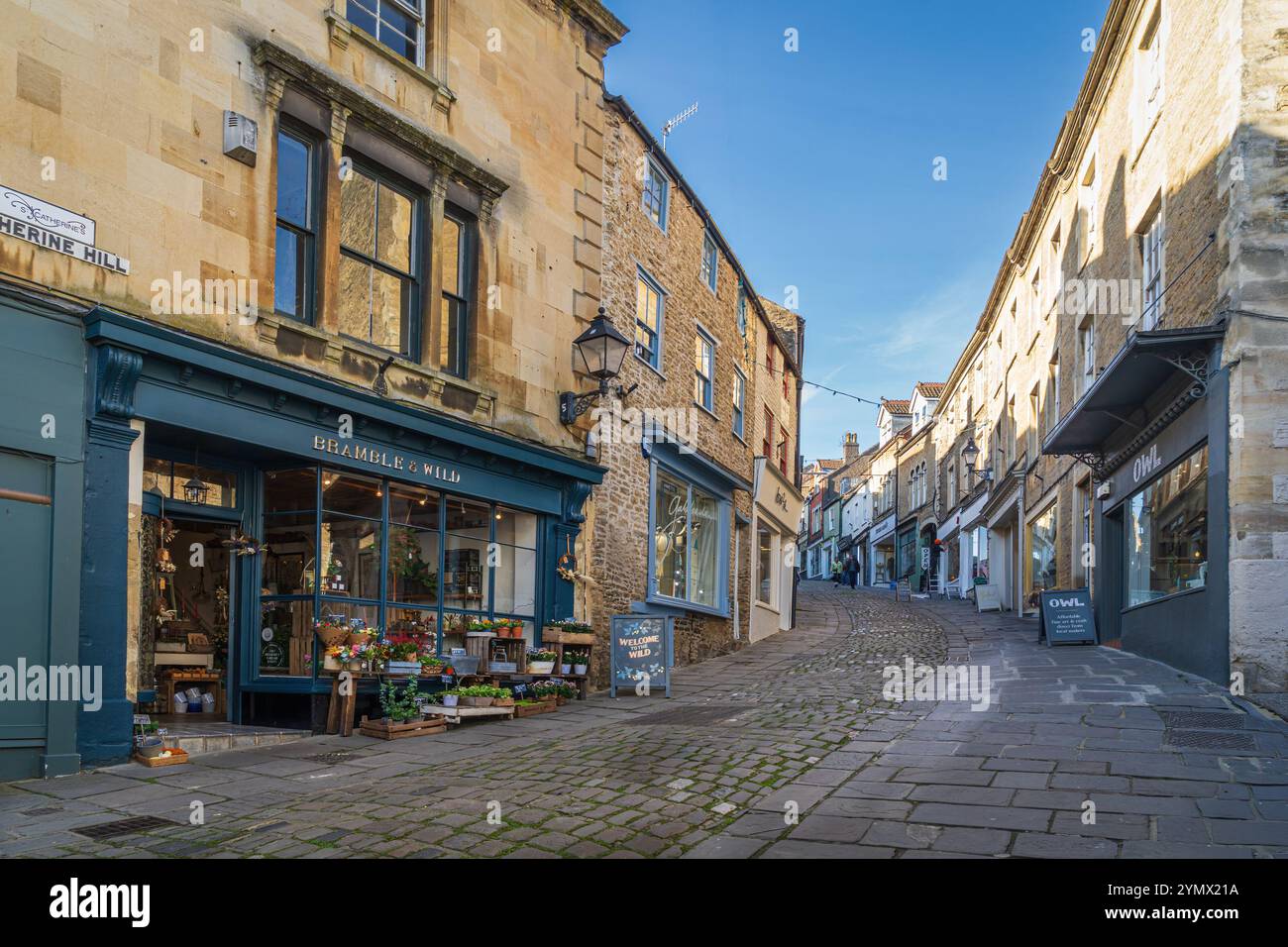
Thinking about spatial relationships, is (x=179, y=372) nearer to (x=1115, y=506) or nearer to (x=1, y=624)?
(x=1, y=624)

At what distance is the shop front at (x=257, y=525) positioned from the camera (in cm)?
764

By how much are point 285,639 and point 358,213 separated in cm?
445

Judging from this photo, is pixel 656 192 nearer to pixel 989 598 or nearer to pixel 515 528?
pixel 515 528

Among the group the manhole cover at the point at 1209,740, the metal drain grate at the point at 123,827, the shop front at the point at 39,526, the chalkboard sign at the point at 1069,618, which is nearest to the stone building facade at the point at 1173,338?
the chalkboard sign at the point at 1069,618

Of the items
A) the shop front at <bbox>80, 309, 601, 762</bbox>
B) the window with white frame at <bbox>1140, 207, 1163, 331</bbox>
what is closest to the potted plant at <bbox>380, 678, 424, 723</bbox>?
the shop front at <bbox>80, 309, 601, 762</bbox>

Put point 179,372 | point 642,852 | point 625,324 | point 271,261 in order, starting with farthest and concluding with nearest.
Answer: point 625,324 < point 271,261 < point 179,372 < point 642,852

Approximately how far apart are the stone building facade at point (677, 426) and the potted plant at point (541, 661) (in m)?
1.60

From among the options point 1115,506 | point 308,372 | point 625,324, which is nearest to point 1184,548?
point 1115,506

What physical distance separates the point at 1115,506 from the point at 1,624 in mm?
15041

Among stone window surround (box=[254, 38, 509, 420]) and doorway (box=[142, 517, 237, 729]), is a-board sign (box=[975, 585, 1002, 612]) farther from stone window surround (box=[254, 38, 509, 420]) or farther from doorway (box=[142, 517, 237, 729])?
doorway (box=[142, 517, 237, 729])

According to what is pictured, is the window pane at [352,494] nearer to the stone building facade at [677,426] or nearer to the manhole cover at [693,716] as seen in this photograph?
the manhole cover at [693,716]

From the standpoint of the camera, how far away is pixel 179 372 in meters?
8.18

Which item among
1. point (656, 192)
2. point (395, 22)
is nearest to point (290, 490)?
point (395, 22)

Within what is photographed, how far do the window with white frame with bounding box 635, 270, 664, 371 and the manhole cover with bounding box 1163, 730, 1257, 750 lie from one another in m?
9.48
